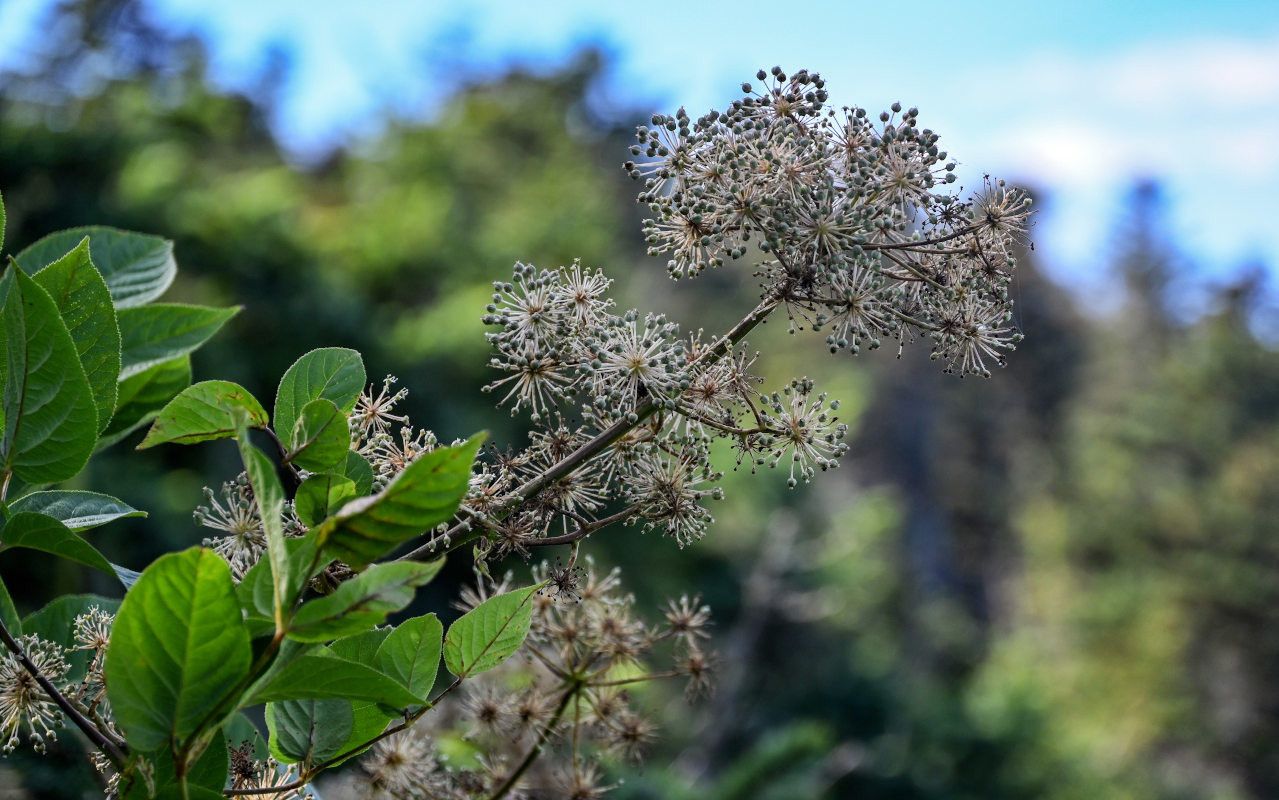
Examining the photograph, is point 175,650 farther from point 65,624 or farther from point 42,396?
point 65,624

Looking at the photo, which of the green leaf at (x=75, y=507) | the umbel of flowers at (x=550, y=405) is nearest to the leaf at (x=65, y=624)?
the umbel of flowers at (x=550, y=405)

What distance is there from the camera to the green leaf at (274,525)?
0.64 metres

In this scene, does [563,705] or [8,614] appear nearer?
[8,614]

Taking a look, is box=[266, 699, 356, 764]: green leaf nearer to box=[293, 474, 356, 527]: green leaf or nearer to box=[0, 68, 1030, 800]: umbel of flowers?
box=[0, 68, 1030, 800]: umbel of flowers

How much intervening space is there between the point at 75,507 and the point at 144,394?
25cm

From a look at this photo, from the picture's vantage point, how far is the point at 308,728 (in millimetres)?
853

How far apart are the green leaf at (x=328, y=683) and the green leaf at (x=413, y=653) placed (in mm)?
149

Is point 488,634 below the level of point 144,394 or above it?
below

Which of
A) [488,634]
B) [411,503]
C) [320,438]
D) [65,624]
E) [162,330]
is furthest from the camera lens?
[162,330]

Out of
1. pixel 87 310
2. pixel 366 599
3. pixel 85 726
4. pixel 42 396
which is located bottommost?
pixel 85 726

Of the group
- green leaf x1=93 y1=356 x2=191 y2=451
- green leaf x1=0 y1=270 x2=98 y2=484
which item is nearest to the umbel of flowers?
green leaf x1=0 y1=270 x2=98 y2=484

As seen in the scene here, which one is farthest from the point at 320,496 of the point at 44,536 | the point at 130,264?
the point at 130,264

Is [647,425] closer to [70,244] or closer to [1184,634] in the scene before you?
[70,244]

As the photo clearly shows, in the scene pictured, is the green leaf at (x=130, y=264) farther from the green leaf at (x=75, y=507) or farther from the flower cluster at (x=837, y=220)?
the flower cluster at (x=837, y=220)
